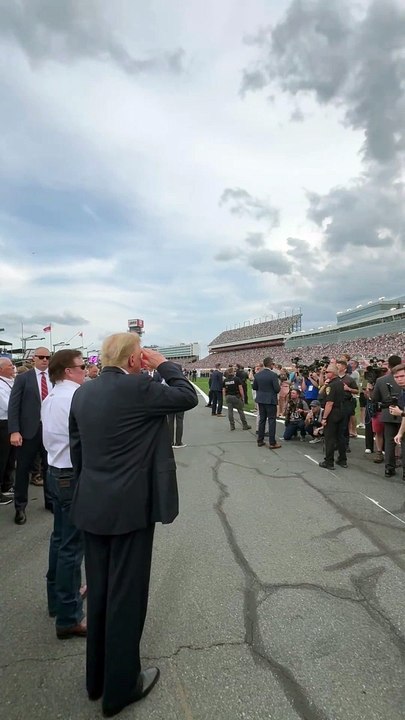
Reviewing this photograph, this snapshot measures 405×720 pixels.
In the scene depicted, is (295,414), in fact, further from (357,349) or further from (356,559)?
(357,349)

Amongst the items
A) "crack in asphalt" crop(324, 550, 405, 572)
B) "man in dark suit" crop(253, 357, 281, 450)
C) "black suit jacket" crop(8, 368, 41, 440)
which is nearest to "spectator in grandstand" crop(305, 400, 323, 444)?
"man in dark suit" crop(253, 357, 281, 450)

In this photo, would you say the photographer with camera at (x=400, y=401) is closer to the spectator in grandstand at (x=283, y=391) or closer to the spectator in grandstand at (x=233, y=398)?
the spectator in grandstand at (x=233, y=398)

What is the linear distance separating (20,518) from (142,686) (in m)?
3.35

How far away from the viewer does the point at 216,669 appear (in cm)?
249

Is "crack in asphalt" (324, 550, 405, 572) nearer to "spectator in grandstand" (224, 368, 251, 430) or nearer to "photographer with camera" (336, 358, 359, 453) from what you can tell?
"photographer with camera" (336, 358, 359, 453)

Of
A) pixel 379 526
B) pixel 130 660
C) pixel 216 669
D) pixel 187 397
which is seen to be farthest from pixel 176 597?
pixel 379 526

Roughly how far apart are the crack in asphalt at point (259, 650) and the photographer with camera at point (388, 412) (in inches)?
149

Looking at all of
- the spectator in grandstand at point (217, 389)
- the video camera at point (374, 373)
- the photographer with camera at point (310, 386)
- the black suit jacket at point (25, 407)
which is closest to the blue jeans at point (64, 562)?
the black suit jacket at point (25, 407)

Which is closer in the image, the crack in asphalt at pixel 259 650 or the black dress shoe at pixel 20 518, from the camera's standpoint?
the crack in asphalt at pixel 259 650

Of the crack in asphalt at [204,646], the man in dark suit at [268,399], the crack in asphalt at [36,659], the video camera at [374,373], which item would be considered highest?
the video camera at [374,373]

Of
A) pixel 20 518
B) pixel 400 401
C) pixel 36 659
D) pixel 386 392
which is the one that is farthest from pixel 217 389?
pixel 36 659

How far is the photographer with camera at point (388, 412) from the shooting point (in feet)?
23.1

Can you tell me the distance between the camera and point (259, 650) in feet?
8.70

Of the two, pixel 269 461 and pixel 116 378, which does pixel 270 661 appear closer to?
pixel 116 378
